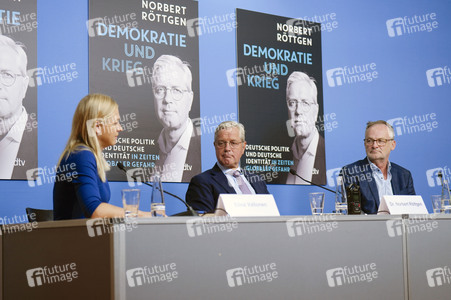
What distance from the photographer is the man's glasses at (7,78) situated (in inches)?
138

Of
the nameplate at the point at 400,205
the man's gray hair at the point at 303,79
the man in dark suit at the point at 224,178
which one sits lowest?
the nameplate at the point at 400,205

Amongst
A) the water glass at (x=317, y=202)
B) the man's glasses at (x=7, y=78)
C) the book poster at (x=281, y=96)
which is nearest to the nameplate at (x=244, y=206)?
the water glass at (x=317, y=202)

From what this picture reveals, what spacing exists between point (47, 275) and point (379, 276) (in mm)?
1227

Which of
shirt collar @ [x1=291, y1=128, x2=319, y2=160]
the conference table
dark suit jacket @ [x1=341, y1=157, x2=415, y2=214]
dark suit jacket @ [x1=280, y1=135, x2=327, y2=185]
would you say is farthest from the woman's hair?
dark suit jacket @ [x1=280, y1=135, x2=327, y2=185]

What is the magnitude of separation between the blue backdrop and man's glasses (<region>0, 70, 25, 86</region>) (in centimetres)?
16

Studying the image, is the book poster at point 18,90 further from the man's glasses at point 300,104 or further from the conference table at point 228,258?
the man's glasses at point 300,104

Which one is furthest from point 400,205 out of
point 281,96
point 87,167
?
point 281,96

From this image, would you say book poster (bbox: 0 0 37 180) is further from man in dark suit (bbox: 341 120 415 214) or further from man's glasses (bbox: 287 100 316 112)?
→ man in dark suit (bbox: 341 120 415 214)

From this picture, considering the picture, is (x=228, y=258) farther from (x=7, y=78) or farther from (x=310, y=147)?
(x=310, y=147)

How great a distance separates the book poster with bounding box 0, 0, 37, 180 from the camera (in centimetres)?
349

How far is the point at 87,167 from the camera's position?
8.29 ft

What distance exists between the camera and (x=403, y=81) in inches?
210

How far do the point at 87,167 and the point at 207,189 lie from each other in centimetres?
124

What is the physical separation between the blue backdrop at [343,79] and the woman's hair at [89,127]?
3.29 ft
